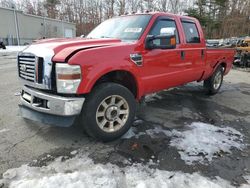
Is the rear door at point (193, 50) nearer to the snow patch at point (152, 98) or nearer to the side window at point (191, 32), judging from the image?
the side window at point (191, 32)

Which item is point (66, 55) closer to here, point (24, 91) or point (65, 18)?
point (24, 91)

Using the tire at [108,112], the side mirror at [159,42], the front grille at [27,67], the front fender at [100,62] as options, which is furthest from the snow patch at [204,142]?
the front grille at [27,67]

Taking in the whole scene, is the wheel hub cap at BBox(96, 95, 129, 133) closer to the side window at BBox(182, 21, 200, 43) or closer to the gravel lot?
the gravel lot

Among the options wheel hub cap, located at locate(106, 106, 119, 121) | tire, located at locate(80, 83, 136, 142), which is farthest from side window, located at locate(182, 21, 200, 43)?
wheel hub cap, located at locate(106, 106, 119, 121)

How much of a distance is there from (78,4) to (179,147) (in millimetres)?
52677

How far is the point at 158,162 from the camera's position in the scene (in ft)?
9.96

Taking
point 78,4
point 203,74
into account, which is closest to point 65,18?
point 78,4

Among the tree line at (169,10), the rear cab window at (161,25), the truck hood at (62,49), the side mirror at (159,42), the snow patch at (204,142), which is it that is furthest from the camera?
the tree line at (169,10)

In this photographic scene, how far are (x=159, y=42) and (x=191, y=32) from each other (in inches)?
65.9

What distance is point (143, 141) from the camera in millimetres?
3607

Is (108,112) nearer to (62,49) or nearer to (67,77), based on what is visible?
(67,77)

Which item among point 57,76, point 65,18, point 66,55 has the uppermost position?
point 65,18

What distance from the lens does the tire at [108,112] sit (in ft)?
10.8

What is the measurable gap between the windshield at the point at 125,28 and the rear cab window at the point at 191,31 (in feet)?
3.80
